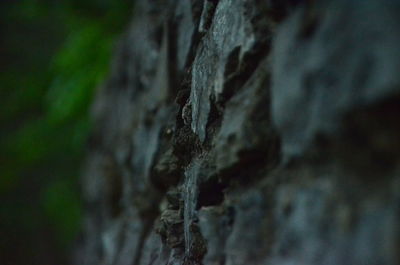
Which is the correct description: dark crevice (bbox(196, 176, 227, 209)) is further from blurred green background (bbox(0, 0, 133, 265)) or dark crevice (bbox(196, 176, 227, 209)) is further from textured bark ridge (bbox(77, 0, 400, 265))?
blurred green background (bbox(0, 0, 133, 265))

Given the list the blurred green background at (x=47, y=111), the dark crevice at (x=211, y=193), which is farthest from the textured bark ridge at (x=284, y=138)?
the blurred green background at (x=47, y=111)

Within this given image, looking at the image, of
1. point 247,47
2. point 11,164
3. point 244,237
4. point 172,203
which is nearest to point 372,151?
point 244,237

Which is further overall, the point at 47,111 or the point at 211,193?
the point at 47,111

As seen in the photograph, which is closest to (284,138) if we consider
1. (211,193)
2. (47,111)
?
(211,193)

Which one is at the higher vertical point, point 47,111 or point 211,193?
point 47,111

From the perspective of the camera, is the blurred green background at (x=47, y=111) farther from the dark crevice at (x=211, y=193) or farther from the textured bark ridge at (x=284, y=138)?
the dark crevice at (x=211, y=193)

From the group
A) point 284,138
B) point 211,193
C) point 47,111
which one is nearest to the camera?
point 284,138

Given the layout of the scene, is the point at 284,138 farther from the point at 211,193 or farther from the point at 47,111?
the point at 47,111
